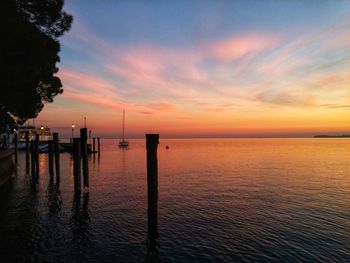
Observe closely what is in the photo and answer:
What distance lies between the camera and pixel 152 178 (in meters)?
13.2

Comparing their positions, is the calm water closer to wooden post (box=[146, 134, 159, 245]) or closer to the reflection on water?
the reflection on water

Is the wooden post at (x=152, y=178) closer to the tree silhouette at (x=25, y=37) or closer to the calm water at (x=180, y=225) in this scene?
the calm water at (x=180, y=225)

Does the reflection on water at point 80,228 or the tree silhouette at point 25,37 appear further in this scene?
the tree silhouette at point 25,37

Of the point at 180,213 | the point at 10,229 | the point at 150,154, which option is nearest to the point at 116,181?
the point at 180,213

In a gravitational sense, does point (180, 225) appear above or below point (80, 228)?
below

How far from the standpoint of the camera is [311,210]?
18594mm

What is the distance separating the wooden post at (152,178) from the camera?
42.5 feet

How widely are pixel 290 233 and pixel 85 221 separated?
9.82m

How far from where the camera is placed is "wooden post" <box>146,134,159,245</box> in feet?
42.5

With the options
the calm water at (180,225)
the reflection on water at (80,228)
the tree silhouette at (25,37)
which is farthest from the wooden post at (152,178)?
the tree silhouette at (25,37)

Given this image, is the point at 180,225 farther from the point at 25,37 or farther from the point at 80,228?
the point at 25,37

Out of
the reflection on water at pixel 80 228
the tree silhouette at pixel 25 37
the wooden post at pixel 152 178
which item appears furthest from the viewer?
the tree silhouette at pixel 25 37

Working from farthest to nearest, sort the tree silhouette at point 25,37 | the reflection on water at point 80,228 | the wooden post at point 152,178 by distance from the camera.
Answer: the tree silhouette at point 25,37 < the wooden post at point 152,178 < the reflection on water at point 80,228

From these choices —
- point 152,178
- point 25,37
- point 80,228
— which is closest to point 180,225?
point 152,178
